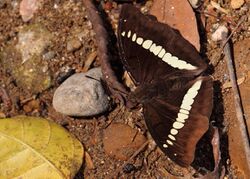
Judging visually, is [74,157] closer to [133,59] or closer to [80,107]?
[80,107]

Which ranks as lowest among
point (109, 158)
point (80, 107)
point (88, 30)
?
point (109, 158)

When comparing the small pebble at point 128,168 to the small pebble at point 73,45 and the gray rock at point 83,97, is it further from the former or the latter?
the small pebble at point 73,45

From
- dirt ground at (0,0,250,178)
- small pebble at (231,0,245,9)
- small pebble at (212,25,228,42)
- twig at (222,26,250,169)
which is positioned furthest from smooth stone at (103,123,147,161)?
small pebble at (231,0,245,9)

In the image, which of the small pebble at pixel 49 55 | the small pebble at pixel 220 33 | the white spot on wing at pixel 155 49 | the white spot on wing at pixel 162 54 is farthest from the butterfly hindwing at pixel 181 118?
the small pebble at pixel 49 55

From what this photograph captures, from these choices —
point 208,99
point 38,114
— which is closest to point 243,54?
point 208,99

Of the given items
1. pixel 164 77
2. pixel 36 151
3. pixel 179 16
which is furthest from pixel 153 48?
pixel 36 151

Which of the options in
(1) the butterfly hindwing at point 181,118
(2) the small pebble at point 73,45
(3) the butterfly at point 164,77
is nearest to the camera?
(1) the butterfly hindwing at point 181,118
